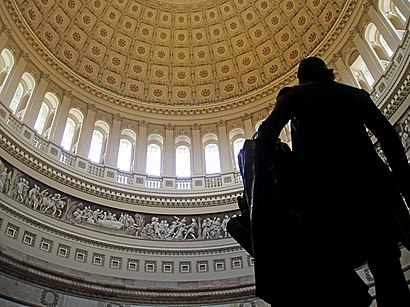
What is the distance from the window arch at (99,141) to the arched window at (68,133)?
104cm

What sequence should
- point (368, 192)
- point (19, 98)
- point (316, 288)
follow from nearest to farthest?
point (316, 288) → point (368, 192) → point (19, 98)

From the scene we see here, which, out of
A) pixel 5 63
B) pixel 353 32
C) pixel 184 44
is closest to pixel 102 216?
pixel 5 63

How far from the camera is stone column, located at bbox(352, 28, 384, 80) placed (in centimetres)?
1841

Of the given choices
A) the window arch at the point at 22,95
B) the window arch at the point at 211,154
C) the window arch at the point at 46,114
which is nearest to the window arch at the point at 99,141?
the window arch at the point at 46,114

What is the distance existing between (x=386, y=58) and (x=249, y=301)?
12272 millimetres

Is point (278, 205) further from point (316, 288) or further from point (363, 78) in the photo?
point (363, 78)

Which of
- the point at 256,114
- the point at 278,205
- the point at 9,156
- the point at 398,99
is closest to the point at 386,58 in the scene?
the point at 398,99

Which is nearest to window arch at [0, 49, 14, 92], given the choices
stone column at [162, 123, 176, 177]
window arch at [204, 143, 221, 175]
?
stone column at [162, 123, 176, 177]

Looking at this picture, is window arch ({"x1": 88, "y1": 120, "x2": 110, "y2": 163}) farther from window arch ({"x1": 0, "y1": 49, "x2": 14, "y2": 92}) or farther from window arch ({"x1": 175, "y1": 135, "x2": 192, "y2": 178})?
window arch ({"x1": 0, "y1": 49, "x2": 14, "y2": 92})

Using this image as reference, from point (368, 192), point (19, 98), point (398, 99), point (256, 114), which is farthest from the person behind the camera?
point (256, 114)

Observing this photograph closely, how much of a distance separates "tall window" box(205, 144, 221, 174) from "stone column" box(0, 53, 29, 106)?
10.2 m

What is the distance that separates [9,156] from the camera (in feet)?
54.6

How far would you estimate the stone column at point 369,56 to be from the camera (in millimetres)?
18406

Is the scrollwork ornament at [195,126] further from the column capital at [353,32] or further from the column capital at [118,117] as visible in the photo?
the column capital at [353,32]
